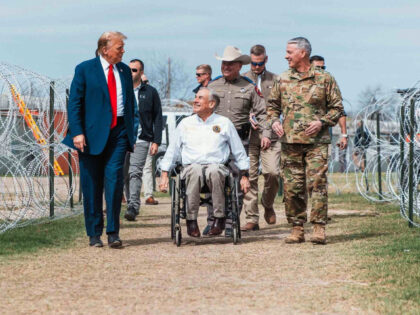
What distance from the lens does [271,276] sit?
607 cm

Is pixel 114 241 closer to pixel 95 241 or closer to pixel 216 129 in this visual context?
pixel 95 241

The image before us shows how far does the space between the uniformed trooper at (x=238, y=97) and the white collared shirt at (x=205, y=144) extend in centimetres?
103

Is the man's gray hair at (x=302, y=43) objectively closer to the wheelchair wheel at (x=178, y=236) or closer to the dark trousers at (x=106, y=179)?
the dark trousers at (x=106, y=179)

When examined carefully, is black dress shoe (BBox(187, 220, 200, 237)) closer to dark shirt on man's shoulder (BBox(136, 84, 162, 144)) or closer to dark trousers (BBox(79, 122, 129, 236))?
dark trousers (BBox(79, 122, 129, 236))

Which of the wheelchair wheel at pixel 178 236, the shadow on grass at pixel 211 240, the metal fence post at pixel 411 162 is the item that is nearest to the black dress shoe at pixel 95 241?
the shadow on grass at pixel 211 240

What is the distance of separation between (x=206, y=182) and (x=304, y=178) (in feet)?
3.15

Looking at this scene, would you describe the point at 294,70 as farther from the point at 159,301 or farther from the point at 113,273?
the point at 159,301

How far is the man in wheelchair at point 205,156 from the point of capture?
799 cm

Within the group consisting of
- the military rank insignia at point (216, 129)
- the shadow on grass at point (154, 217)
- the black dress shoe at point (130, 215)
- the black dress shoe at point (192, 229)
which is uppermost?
the military rank insignia at point (216, 129)

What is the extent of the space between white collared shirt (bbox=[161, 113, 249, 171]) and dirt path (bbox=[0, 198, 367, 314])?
80cm

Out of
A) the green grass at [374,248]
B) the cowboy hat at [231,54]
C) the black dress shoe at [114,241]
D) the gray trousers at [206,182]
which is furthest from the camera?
the cowboy hat at [231,54]

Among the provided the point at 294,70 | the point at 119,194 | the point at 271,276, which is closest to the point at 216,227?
the point at 119,194

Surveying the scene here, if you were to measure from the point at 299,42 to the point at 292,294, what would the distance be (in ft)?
11.1

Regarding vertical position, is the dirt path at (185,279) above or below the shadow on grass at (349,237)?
above
